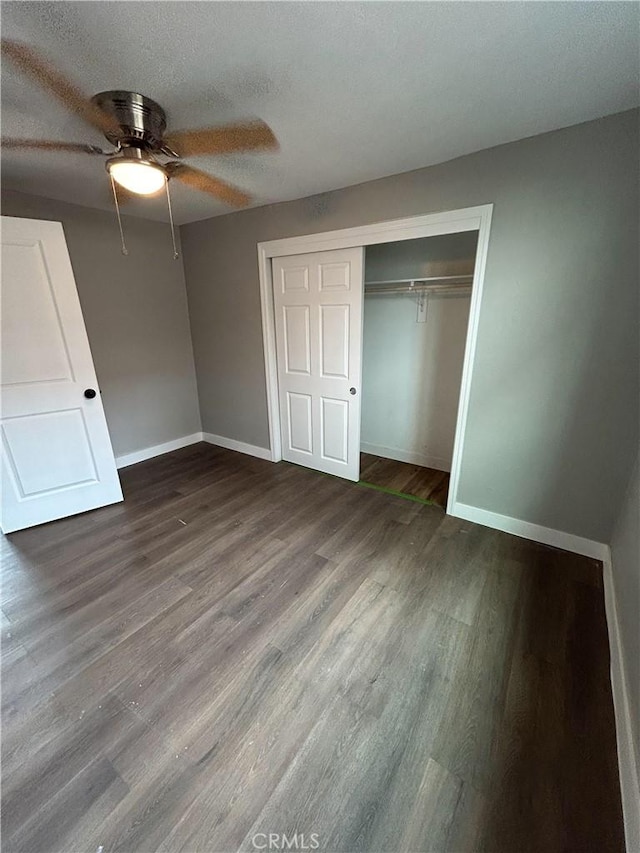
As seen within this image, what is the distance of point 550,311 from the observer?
6.33 ft

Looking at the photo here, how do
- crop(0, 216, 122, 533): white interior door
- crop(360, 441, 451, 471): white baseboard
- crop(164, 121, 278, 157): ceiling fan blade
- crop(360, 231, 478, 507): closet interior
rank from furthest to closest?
crop(360, 441, 451, 471): white baseboard, crop(360, 231, 478, 507): closet interior, crop(0, 216, 122, 533): white interior door, crop(164, 121, 278, 157): ceiling fan blade

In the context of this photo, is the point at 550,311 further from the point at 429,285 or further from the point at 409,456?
the point at 409,456

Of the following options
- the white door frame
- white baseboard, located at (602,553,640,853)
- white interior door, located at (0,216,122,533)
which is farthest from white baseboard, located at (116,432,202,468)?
white baseboard, located at (602,553,640,853)

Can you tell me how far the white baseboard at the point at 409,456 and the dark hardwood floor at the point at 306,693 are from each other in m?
1.14

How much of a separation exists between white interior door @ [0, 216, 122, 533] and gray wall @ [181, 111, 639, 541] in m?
1.99

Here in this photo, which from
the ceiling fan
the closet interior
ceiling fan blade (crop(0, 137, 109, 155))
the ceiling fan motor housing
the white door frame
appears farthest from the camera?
the closet interior

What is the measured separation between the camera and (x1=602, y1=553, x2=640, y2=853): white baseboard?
981 millimetres

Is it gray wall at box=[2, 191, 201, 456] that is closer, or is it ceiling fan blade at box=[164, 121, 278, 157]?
ceiling fan blade at box=[164, 121, 278, 157]

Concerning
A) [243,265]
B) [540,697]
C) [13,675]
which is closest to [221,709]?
[13,675]

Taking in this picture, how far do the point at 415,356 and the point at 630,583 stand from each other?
7.79 feet

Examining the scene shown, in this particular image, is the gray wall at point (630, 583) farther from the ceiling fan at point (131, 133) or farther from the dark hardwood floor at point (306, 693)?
the ceiling fan at point (131, 133)

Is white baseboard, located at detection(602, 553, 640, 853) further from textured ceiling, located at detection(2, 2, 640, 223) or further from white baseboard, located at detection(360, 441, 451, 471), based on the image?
textured ceiling, located at detection(2, 2, 640, 223)

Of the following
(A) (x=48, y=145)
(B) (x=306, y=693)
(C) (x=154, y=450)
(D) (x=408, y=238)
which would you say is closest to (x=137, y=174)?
(A) (x=48, y=145)

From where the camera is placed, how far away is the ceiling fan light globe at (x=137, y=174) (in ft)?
4.78
